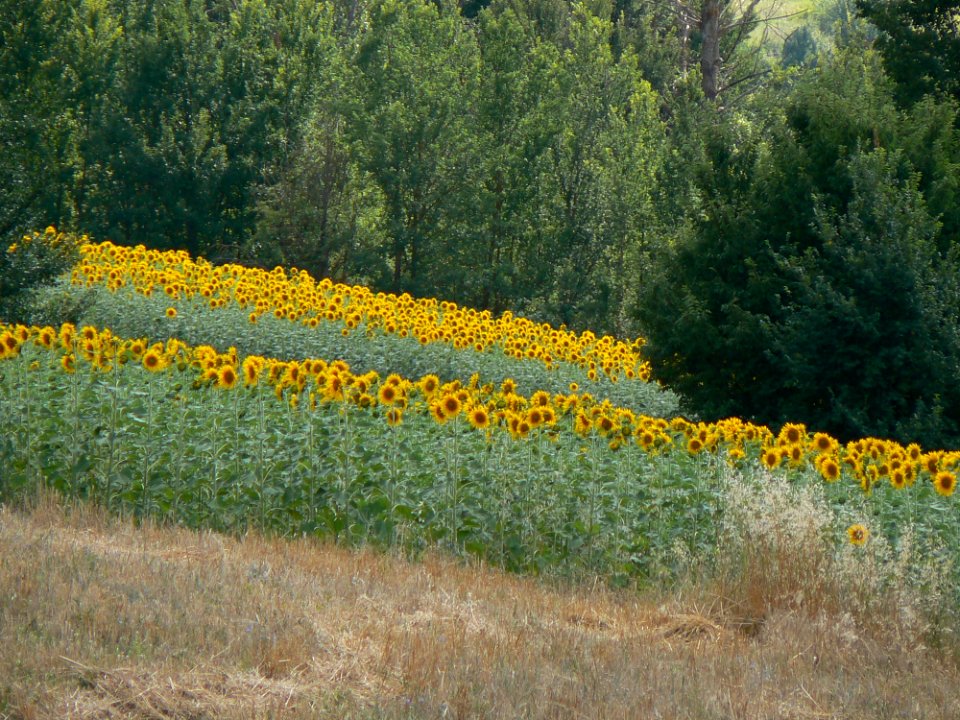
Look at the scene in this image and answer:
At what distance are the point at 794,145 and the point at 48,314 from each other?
8.72 meters

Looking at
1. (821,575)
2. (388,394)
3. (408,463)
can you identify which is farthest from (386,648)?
(388,394)

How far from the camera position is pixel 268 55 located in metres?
29.0

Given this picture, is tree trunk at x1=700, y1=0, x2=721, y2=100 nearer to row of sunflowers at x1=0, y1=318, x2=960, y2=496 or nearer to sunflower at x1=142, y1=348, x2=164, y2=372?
row of sunflowers at x1=0, y1=318, x2=960, y2=496

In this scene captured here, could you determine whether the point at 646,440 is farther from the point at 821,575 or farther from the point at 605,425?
the point at 821,575

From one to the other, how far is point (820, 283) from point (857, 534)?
7.35 metres

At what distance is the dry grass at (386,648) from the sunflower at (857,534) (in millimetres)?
694

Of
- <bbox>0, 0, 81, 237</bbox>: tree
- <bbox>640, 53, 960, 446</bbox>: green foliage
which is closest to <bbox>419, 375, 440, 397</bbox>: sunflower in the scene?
<bbox>640, 53, 960, 446</bbox>: green foliage

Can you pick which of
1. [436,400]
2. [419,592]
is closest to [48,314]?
[436,400]

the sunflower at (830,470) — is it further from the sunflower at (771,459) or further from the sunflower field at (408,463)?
the sunflower at (771,459)

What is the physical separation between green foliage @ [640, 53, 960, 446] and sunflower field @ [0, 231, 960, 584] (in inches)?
178

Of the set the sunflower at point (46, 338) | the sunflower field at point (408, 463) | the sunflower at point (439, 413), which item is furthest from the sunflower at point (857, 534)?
the sunflower at point (46, 338)

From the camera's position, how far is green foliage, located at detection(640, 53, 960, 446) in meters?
13.8

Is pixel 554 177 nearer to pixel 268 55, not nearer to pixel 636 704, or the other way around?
pixel 268 55

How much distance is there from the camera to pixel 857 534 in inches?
273
